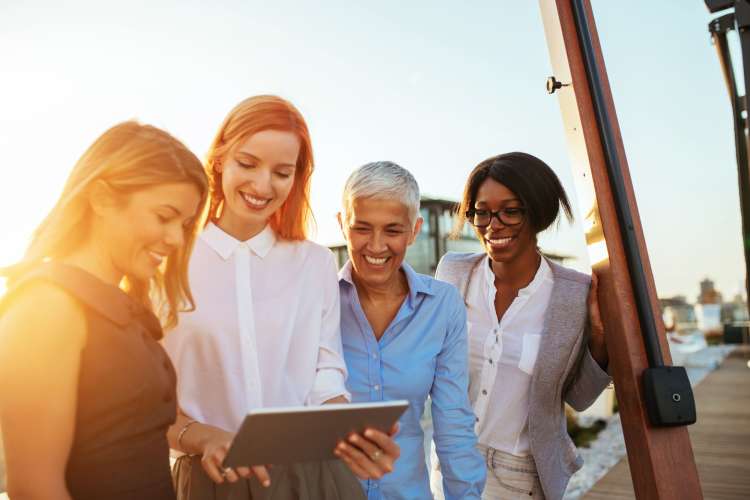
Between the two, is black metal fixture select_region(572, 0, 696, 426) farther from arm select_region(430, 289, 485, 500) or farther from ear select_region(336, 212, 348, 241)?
ear select_region(336, 212, 348, 241)

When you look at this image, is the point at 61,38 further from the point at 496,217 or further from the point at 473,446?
the point at 473,446

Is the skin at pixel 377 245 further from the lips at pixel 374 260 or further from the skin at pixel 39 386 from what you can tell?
the skin at pixel 39 386

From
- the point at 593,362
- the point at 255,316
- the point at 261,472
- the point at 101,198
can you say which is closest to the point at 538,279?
the point at 593,362

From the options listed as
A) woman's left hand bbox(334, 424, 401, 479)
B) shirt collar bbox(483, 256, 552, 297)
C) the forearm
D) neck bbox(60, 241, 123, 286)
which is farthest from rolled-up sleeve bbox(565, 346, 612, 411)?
neck bbox(60, 241, 123, 286)

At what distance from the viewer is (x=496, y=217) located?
2318mm

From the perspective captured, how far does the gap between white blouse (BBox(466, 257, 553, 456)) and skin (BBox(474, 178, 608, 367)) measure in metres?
0.04

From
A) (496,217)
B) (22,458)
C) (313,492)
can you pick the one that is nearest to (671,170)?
A: (496,217)

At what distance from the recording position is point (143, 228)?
4.14 feet

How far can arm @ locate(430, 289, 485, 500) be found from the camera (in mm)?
1885

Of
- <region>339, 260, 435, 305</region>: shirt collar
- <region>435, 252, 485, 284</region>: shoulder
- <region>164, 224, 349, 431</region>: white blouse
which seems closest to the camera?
<region>164, 224, 349, 431</region>: white blouse

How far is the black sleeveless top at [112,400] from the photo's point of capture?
1115 mm

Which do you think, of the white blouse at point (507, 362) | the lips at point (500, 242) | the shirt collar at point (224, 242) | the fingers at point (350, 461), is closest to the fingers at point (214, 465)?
the fingers at point (350, 461)

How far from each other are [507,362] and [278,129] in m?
1.10

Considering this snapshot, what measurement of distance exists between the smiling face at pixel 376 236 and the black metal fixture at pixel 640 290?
54 centimetres
